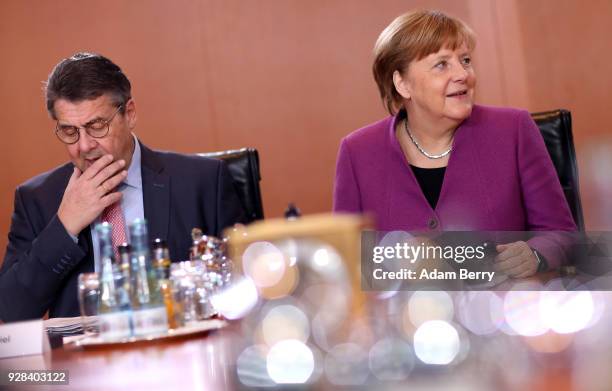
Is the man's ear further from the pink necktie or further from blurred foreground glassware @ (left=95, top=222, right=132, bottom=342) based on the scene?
blurred foreground glassware @ (left=95, top=222, right=132, bottom=342)

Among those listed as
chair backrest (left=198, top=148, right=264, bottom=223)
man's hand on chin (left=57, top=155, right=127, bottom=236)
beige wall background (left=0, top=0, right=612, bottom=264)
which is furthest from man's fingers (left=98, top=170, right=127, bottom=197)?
beige wall background (left=0, top=0, right=612, bottom=264)

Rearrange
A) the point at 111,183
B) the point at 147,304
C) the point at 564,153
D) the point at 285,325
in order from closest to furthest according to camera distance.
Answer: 1. the point at 285,325
2. the point at 147,304
3. the point at 111,183
4. the point at 564,153

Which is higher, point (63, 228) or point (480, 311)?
point (63, 228)

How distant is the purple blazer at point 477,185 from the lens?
8.92 ft

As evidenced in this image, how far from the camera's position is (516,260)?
90.4 inches

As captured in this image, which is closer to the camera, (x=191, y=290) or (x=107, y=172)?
(x=191, y=290)

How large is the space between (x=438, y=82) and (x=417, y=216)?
17.6 inches

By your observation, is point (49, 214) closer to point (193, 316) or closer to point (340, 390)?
point (193, 316)

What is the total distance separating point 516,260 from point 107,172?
49.6 inches

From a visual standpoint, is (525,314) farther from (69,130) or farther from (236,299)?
(69,130)

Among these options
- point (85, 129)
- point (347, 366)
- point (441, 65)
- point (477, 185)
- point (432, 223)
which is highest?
point (441, 65)

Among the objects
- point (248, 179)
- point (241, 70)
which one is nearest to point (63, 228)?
point (248, 179)

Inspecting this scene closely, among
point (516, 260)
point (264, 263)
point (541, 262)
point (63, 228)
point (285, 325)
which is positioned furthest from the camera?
point (63, 228)

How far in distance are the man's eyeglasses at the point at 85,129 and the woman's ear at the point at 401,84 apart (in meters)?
0.96
